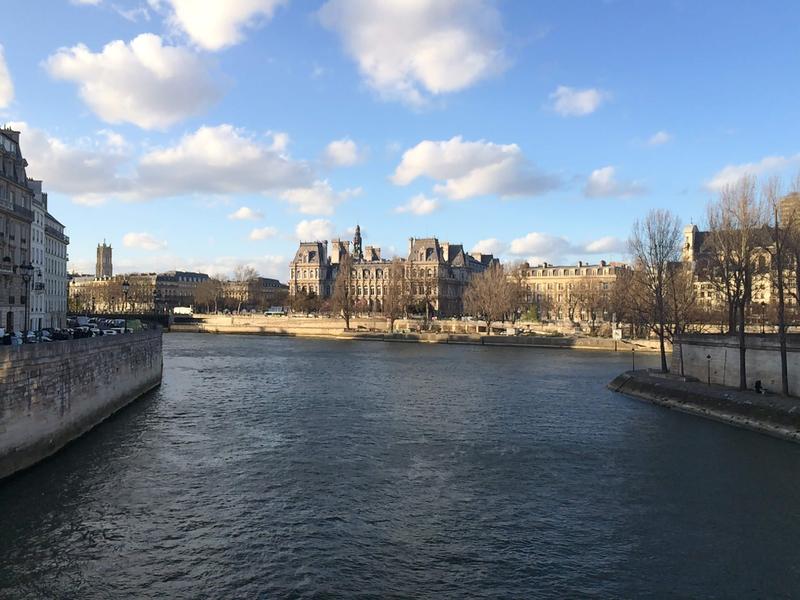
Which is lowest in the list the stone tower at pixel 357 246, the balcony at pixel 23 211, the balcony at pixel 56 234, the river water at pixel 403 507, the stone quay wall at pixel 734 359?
the river water at pixel 403 507

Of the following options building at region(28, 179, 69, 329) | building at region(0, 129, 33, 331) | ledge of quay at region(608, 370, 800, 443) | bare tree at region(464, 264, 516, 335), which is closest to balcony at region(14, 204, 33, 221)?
building at region(0, 129, 33, 331)

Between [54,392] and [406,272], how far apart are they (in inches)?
4961

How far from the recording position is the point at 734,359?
43719 mm

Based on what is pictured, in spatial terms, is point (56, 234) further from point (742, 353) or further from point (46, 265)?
point (742, 353)

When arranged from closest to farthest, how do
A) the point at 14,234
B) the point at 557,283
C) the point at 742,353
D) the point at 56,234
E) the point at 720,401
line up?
the point at 720,401 < the point at 742,353 < the point at 14,234 < the point at 56,234 < the point at 557,283

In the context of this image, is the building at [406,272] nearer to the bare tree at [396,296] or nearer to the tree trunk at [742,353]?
the bare tree at [396,296]

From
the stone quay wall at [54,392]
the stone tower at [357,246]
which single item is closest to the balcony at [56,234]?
the stone quay wall at [54,392]

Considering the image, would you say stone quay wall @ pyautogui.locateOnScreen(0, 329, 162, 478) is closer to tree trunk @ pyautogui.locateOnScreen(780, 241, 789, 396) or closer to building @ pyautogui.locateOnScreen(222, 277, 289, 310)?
tree trunk @ pyautogui.locateOnScreen(780, 241, 789, 396)

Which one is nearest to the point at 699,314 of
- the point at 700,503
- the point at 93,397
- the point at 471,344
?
the point at 471,344

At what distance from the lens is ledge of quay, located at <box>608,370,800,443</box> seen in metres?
32.5

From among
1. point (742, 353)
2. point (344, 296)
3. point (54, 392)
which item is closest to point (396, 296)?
point (344, 296)

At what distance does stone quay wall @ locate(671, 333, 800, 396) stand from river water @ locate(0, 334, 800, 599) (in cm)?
690

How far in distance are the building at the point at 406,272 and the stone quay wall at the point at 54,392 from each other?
106915mm

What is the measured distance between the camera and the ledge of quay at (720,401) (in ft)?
107
